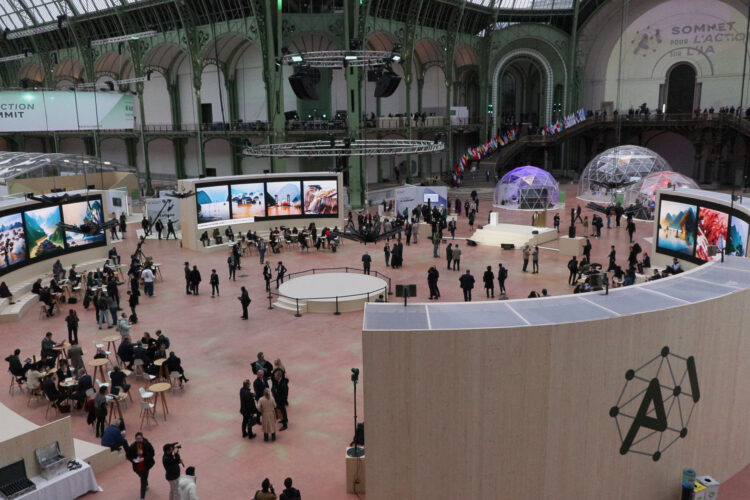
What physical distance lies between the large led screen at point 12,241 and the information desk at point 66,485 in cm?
1318

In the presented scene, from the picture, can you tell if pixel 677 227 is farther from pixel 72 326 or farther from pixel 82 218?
pixel 82 218

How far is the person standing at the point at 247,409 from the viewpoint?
11047mm

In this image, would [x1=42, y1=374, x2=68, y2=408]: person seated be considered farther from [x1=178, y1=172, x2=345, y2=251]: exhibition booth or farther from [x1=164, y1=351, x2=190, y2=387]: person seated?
[x1=178, y1=172, x2=345, y2=251]: exhibition booth

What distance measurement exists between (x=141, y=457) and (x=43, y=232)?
1566 cm

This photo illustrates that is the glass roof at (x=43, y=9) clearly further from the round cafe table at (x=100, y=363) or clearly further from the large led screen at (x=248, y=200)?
the round cafe table at (x=100, y=363)

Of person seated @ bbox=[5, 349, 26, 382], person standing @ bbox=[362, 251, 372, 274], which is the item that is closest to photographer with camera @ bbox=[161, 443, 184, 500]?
person seated @ bbox=[5, 349, 26, 382]

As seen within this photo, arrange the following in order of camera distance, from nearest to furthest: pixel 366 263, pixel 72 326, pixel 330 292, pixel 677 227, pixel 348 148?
pixel 72 326 → pixel 330 292 → pixel 677 227 → pixel 366 263 → pixel 348 148

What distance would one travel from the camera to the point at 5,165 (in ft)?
113

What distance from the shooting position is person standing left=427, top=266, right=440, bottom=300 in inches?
749

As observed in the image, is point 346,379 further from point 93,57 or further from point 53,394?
point 93,57

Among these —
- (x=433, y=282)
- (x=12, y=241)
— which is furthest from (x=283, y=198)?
(x=433, y=282)

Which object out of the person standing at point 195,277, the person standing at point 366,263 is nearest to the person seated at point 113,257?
the person standing at point 195,277

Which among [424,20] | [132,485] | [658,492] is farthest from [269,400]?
[424,20]

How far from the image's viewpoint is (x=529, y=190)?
1363 inches
